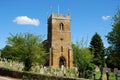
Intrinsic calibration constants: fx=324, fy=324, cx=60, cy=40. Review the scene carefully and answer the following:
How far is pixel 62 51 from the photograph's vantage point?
87875mm

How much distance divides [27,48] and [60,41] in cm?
3971

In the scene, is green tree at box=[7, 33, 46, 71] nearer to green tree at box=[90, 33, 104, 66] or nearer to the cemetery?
the cemetery

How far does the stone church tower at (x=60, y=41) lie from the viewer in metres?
86.1

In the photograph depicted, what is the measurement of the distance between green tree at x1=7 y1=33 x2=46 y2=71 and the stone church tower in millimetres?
32294

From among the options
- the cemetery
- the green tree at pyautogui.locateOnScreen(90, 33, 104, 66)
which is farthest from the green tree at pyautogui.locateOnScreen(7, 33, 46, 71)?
the green tree at pyautogui.locateOnScreen(90, 33, 104, 66)

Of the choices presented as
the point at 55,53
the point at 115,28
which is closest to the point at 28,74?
the point at 115,28

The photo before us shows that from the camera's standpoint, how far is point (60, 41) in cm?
8881

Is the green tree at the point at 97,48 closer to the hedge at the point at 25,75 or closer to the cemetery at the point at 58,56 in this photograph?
the cemetery at the point at 58,56

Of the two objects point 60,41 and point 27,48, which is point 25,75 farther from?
point 60,41

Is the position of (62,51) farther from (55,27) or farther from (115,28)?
(115,28)

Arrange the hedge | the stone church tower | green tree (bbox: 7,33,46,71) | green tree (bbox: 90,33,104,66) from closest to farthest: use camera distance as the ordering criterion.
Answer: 1. the hedge
2. green tree (bbox: 7,33,46,71)
3. the stone church tower
4. green tree (bbox: 90,33,104,66)

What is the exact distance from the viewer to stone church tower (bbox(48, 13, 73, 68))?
86.1 meters

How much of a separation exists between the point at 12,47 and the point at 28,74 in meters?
22.0

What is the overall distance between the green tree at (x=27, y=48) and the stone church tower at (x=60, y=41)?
32294mm
